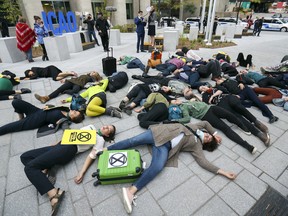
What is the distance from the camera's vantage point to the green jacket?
12.7ft

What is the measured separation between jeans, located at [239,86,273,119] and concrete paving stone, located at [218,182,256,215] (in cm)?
246

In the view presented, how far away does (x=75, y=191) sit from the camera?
2447 millimetres

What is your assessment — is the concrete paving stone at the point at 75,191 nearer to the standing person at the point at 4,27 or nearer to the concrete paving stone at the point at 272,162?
the concrete paving stone at the point at 272,162

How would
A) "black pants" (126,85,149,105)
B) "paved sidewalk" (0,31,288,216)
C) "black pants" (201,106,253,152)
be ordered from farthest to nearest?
"black pants" (126,85,149,105) → "black pants" (201,106,253,152) → "paved sidewalk" (0,31,288,216)

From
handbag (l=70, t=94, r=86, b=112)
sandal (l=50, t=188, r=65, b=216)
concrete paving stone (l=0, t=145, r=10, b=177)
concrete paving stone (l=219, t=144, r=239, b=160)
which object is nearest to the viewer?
sandal (l=50, t=188, r=65, b=216)

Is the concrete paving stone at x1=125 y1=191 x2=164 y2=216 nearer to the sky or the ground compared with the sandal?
nearer to the ground

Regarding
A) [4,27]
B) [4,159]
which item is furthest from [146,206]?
[4,27]

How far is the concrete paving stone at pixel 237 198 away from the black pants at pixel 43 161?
235cm

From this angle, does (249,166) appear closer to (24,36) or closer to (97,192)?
(97,192)

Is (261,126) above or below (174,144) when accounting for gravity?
below

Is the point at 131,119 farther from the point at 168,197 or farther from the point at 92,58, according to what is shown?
the point at 92,58

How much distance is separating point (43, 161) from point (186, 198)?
2.09 meters

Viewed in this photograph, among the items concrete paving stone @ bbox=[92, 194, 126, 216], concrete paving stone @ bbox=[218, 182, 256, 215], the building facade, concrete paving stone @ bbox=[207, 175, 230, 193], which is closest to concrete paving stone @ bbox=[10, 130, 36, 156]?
concrete paving stone @ bbox=[92, 194, 126, 216]

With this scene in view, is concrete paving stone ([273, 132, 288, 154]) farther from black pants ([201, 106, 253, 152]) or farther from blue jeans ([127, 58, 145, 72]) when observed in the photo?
blue jeans ([127, 58, 145, 72])
